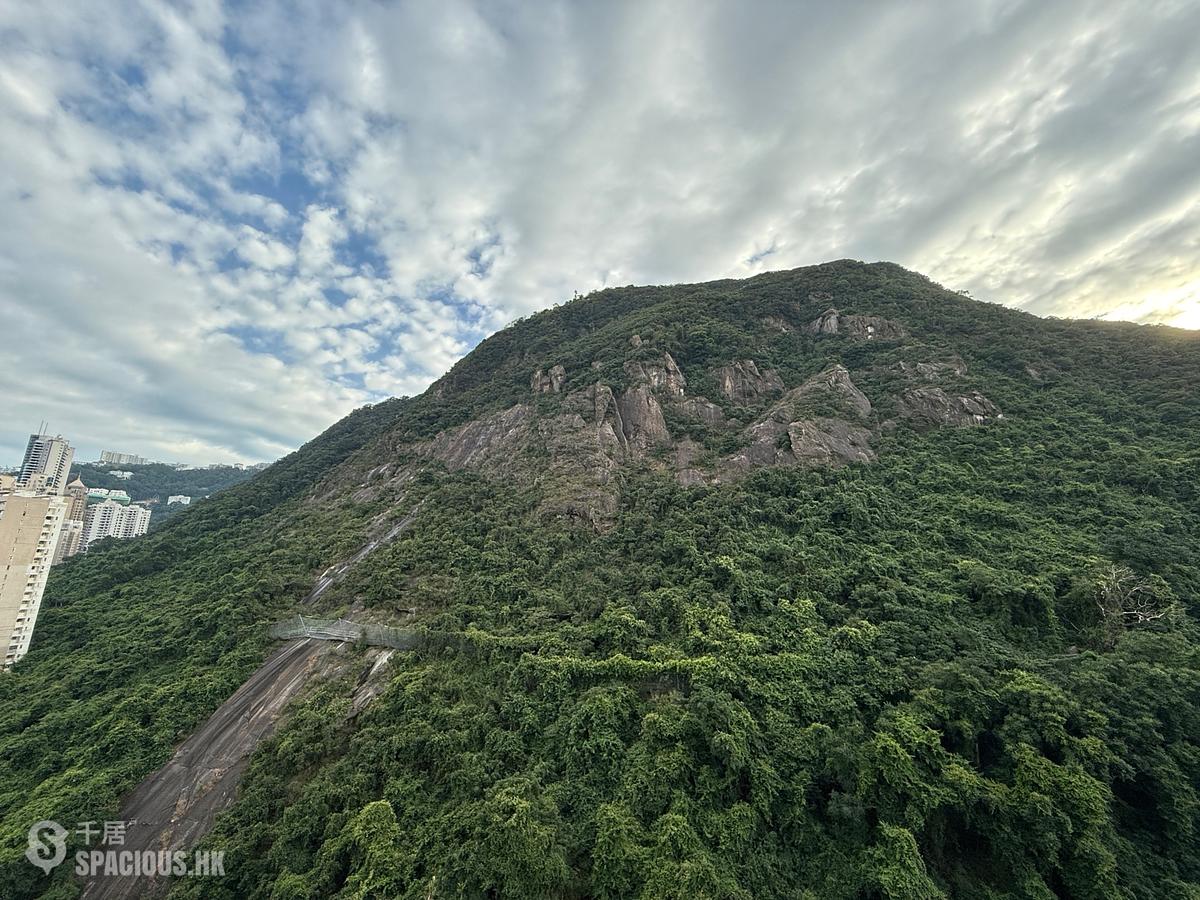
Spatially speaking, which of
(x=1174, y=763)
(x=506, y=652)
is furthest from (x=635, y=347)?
(x=1174, y=763)

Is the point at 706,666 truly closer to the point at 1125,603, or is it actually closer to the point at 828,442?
the point at 1125,603

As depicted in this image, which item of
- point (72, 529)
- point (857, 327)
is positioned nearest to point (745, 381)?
point (857, 327)

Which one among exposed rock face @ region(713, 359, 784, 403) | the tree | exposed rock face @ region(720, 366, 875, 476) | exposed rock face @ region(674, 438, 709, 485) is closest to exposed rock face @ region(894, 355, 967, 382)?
exposed rock face @ region(720, 366, 875, 476)

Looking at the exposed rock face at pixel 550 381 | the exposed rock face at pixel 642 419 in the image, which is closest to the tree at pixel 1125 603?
the exposed rock face at pixel 642 419

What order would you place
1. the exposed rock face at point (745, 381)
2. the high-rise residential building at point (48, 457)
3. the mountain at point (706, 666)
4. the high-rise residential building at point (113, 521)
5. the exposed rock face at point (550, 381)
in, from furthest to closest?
the high-rise residential building at point (48, 457)
the high-rise residential building at point (113, 521)
the exposed rock face at point (550, 381)
the exposed rock face at point (745, 381)
the mountain at point (706, 666)

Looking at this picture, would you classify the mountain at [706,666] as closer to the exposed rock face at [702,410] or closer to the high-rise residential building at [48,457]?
the exposed rock face at [702,410]

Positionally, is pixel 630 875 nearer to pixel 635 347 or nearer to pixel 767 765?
pixel 767 765
